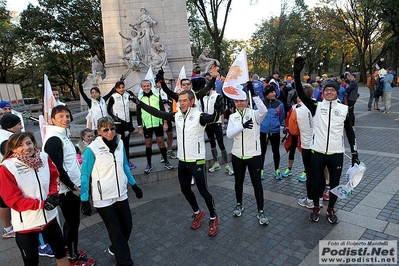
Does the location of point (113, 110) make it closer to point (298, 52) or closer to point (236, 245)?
point (236, 245)

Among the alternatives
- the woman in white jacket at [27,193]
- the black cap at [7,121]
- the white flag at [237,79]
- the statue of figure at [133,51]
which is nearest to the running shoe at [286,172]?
the white flag at [237,79]

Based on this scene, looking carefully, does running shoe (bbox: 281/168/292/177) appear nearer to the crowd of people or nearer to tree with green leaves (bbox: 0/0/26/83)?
the crowd of people

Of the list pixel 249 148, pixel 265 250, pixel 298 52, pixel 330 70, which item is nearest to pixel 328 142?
pixel 249 148

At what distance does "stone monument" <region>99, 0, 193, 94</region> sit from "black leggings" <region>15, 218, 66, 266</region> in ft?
34.0

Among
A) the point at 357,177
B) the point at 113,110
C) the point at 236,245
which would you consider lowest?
the point at 236,245

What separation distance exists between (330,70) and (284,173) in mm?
65733

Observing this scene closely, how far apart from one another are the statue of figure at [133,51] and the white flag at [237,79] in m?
9.35

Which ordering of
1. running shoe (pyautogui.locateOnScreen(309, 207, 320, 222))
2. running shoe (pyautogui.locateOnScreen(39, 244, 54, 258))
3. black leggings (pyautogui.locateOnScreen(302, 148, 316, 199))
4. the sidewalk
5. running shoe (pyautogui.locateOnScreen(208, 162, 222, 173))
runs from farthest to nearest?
1. running shoe (pyautogui.locateOnScreen(208, 162, 222, 173))
2. black leggings (pyautogui.locateOnScreen(302, 148, 316, 199))
3. running shoe (pyautogui.locateOnScreen(309, 207, 320, 222))
4. running shoe (pyautogui.locateOnScreen(39, 244, 54, 258))
5. the sidewalk

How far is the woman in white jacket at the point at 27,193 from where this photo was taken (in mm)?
2590

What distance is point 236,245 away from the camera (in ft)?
12.1

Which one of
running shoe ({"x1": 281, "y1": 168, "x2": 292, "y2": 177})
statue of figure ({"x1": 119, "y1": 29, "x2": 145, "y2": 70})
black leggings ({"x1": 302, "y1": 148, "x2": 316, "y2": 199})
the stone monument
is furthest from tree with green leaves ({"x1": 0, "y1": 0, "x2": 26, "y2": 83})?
black leggings ({"x1": 302, "y1": 148, "x2": 316, "y2": 199})

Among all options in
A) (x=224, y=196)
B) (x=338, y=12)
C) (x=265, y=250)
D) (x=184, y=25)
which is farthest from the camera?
(x=338, y=12)

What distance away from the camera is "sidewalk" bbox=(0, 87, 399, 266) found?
11.5ft

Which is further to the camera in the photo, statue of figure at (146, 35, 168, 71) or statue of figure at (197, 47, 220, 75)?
statue of figure at (197, 47, 220, 75)
